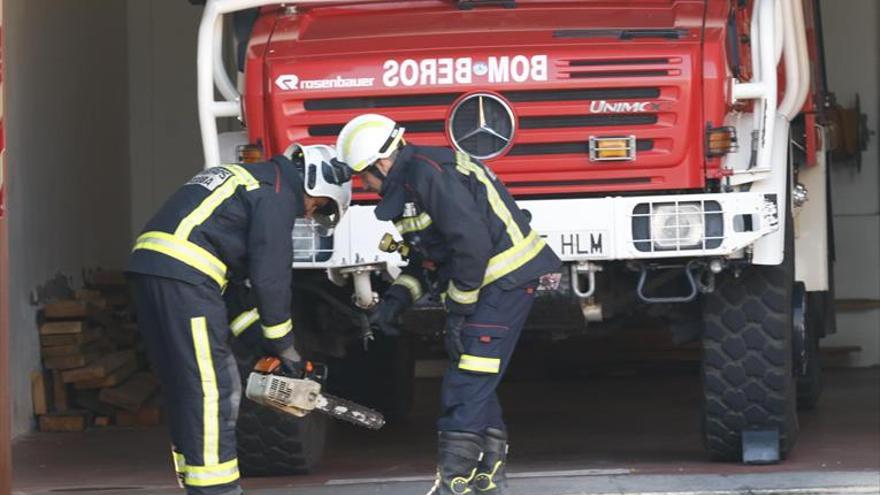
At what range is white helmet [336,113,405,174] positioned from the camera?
292 inches

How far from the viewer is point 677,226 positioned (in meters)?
8.05

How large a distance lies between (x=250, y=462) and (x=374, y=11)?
2.24m

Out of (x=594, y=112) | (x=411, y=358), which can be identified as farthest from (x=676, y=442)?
Result: (x=594, y=112)

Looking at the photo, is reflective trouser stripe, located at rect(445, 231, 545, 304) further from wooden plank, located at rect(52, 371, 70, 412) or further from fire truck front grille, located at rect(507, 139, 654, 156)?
wooden plank, located at rect(52, 371, 70, 412)

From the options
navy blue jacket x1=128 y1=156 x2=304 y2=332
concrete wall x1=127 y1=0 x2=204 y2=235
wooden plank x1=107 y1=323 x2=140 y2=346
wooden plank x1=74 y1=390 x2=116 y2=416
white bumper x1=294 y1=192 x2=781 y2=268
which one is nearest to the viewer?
navy blue jacket x1=128 y1=156 x2=304 y2=332

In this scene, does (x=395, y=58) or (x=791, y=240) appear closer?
(x=395, y=58)

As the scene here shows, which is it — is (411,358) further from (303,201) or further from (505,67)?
(303,201)

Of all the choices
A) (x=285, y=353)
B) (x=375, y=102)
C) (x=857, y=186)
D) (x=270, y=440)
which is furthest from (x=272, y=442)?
(x=857, y=186)

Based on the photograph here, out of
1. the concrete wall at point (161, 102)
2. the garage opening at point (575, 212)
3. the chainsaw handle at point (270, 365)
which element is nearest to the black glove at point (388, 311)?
the garage opening at point (575, 212)

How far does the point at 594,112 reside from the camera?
26.9 ft

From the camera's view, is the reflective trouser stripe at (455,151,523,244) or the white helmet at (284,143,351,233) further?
the reflective trouser stripe at (455,151,523,244)

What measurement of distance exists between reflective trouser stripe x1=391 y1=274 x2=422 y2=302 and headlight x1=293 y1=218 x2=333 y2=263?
43 cm

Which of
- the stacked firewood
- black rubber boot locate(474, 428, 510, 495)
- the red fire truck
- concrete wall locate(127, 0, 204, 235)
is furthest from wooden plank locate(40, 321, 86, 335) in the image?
black rubber boot locate(474, 428, 510, 495)

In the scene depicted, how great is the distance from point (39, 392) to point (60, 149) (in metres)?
1.67
